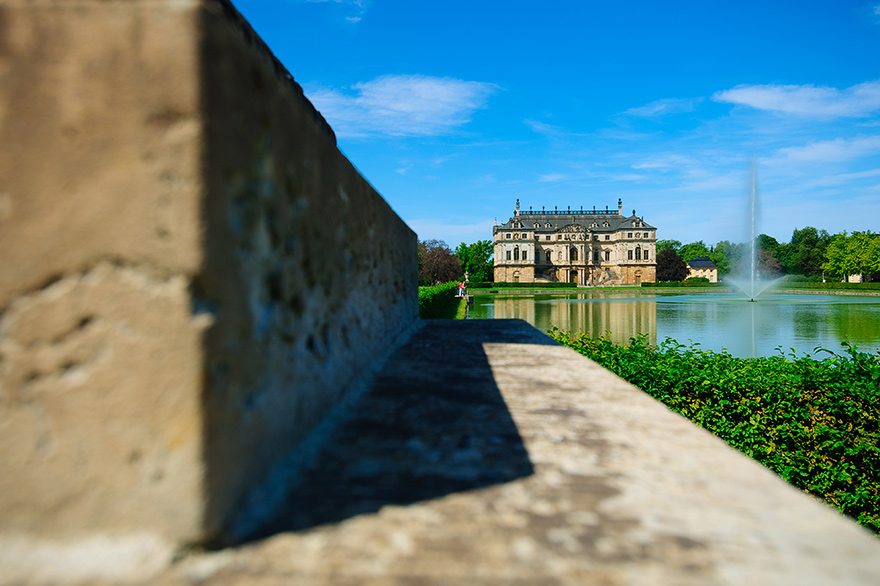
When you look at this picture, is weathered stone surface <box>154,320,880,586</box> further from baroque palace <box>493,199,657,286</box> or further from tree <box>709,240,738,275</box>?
tree <box>709,240,738,275</box>

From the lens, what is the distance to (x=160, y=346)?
45.2 inches

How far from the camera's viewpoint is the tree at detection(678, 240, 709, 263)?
95.2 m

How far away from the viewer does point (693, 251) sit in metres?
95.6

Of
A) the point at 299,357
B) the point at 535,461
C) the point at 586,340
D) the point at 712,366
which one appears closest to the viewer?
the point at 535,461

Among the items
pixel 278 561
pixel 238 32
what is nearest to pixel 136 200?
pixel 238 32

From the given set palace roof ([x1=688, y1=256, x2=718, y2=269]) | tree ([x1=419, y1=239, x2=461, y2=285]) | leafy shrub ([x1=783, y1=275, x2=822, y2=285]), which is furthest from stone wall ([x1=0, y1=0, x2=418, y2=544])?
palace roof ([x1=688, y1=256, x2=718, y2=269])

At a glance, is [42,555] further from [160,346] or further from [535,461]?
[535,461]

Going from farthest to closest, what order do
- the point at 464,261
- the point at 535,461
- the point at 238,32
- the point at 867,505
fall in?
the point at 464,261 → the point at 867,505 → the point at 535,461 → the point at 238,32

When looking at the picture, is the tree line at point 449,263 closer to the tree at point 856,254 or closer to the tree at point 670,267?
the tree at point 670,267

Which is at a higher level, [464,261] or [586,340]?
[464,261]

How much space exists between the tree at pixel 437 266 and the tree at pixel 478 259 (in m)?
→ 14.1

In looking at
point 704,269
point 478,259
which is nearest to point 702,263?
point 704,269

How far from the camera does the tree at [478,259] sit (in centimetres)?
7175

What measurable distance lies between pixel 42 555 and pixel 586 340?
535 cm
